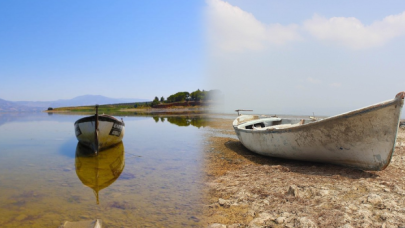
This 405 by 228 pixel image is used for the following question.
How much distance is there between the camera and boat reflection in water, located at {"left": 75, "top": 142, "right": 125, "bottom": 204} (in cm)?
679

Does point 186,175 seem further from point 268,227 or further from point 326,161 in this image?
point 326,161

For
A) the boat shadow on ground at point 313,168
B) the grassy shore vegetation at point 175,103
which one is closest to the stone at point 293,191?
the boat shadow on ground at point 313,168

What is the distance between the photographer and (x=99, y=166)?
880 cm

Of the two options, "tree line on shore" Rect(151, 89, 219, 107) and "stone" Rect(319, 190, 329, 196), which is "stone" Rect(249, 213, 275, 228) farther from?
"tree line on shore" Rect(151, 89, 219, 107)

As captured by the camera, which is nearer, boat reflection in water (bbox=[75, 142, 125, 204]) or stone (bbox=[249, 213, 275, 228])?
stone (bbox=[249, 213, 275, 228])

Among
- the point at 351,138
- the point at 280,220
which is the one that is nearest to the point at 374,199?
the point at 280,220

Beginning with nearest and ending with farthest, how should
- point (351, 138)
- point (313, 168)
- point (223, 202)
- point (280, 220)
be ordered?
point (280, 220), point (223, 202), point (351, 138), point (313, 168)

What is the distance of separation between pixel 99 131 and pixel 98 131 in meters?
0.07

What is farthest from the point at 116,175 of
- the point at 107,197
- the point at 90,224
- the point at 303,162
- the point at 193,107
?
the point at 193,107

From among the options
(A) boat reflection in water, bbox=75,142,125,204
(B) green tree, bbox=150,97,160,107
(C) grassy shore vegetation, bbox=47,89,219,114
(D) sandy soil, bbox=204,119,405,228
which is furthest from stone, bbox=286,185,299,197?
(B) green tree, bbox=150,97,160,107

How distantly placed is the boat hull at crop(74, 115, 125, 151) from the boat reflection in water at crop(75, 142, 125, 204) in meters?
0.41

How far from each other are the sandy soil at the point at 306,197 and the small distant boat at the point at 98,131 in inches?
256

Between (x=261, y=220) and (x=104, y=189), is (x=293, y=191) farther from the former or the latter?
(x=104, y=189)

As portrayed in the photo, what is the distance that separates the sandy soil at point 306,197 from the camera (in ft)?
12.5
